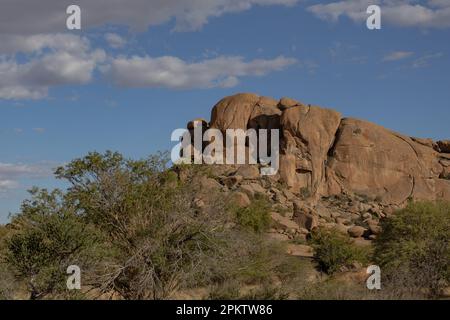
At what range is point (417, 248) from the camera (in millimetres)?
24031

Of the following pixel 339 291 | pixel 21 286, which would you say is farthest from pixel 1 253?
pixel 339 291

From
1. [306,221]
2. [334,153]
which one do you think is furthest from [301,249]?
[334,153]

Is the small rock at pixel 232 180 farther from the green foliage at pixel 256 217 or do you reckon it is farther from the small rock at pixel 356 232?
the small rock at pixel 356 232

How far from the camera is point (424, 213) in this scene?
28.5m

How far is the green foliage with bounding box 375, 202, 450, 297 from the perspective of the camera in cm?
2164

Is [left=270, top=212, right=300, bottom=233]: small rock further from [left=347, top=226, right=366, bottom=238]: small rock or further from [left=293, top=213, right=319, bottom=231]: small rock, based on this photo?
[left=347, top=226, right=366, bottom=238]: small rock

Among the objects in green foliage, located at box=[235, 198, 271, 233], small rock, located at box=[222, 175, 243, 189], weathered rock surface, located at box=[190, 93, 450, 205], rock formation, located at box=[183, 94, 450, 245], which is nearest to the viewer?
green foliage, located at box=[235, 198, 271, 233]

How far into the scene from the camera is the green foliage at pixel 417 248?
2164cm

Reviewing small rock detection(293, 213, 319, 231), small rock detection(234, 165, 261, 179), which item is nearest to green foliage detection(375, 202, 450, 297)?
small rock detection(293, 213, 319, 231)

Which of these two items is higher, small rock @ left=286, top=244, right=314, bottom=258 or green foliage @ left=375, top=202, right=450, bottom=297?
green foliage @ left=375, top=202, right=450, bottom=297

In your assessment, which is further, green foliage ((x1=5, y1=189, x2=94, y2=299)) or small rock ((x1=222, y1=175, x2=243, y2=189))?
small rock ((x1=222, y1=175, x2=243, y2=189))

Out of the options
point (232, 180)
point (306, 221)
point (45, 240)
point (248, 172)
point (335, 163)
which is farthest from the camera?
point (335, 163)

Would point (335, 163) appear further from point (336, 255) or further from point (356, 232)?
point (336, 255)
